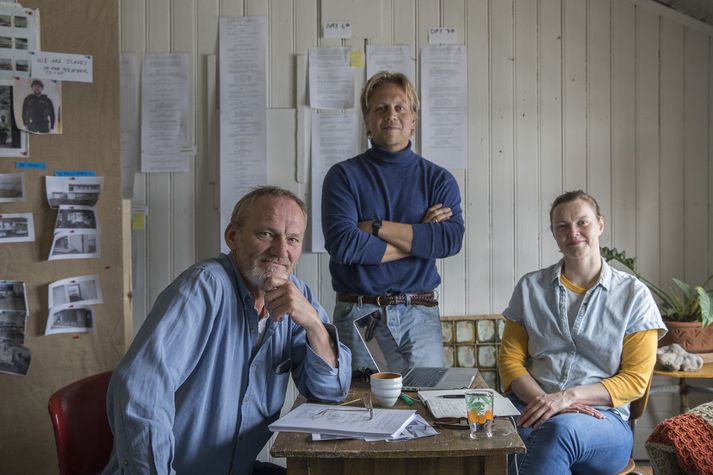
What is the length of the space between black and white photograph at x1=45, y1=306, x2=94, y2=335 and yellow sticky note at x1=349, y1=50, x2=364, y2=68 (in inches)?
63.7

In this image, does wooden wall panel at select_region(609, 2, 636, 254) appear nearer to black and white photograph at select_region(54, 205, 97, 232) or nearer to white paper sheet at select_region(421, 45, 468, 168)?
white paper sheet at select_region(421, 45, 468, 168)

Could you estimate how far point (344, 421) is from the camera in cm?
147

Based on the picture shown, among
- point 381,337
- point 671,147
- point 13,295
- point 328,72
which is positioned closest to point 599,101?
point 671,147

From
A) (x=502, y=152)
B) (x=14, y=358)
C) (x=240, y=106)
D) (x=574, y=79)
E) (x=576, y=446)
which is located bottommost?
(x=576, y=446)

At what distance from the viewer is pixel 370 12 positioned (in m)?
3.20

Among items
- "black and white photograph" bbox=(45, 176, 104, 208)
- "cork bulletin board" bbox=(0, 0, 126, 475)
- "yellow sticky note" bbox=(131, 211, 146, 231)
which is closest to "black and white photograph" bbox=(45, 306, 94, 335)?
"cork bulletin board" bbox=(0, 0, 126, 475)

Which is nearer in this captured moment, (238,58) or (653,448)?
(653,448)

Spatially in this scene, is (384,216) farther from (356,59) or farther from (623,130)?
(623,130)

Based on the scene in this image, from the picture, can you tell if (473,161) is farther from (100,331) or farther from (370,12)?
(100,331)

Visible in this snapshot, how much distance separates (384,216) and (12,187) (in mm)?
1481

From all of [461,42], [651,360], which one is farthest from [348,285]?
[461,42]

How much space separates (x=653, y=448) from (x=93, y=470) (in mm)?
1490

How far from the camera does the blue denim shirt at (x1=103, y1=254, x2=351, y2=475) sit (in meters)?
1.41

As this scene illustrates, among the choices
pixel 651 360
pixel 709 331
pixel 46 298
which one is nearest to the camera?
pixel 651 360
